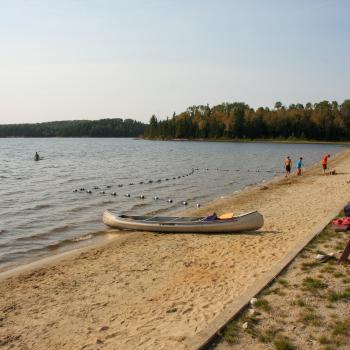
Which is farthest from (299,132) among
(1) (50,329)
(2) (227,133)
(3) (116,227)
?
(1) (50,329)

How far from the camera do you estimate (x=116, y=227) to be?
18031mm

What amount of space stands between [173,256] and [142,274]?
193 centimetres

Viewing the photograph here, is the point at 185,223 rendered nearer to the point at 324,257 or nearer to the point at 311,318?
the point at 324,257

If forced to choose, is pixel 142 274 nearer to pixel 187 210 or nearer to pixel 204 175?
pixel 187 210

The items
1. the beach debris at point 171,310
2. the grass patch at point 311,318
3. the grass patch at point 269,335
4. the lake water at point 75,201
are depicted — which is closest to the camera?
the grass patch at point 269,335

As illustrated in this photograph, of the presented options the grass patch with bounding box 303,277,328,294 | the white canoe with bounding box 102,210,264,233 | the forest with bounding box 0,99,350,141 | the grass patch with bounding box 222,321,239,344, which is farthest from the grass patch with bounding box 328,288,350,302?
the forest with bounding box 0,99,350,141

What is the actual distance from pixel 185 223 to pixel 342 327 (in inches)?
392

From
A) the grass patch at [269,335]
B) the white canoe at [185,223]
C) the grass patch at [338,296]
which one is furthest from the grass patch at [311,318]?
the white canoe at [185,223]

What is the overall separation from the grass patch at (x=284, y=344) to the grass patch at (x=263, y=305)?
99cm

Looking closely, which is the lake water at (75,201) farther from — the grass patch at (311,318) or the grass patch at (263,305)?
the grass patch at (311,318)

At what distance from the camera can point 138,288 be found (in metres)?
10.3

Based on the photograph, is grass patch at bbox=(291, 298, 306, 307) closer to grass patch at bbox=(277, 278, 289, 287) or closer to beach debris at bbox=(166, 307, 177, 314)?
grass patch at bbox=(277, 278, 289, 287)

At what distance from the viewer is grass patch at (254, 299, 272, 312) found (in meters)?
7.46

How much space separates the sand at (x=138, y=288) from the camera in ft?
25.3
